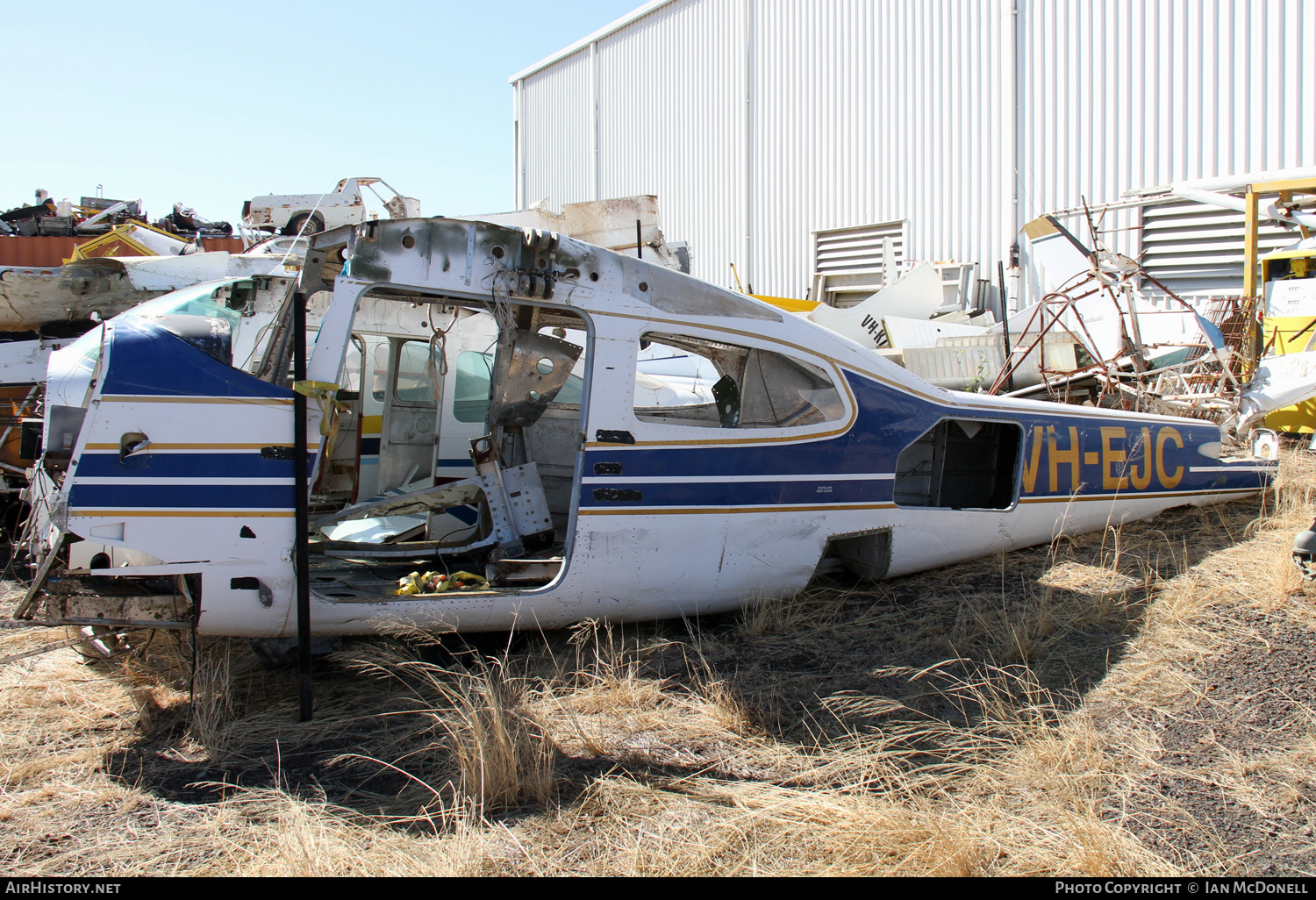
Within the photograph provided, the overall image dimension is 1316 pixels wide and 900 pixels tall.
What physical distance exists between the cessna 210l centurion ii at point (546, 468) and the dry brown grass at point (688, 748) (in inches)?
15.6

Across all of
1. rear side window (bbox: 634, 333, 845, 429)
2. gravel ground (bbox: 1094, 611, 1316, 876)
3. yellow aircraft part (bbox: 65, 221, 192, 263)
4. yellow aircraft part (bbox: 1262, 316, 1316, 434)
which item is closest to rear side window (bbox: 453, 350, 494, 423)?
rear side window (bbox: 634, 333, 845, 429)

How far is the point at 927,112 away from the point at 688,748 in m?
14.8

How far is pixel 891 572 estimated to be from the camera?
18.1ft

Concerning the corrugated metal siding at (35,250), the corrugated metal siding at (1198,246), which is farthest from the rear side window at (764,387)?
the corrugated metal siding at (35,250)

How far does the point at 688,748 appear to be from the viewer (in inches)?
147

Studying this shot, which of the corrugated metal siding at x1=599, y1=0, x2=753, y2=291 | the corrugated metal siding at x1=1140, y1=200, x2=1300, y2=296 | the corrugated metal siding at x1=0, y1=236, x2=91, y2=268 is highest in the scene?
the corrugated metal siding at x1=599, y1=0, x2=753, y2=291

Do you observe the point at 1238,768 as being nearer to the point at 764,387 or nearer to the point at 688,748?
the point at 688,748

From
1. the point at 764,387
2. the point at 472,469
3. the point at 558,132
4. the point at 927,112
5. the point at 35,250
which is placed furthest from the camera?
the point at 558,132

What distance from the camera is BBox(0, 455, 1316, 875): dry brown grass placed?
9.55 ft

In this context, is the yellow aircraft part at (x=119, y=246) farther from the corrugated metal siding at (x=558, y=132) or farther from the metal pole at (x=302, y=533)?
the corrugated metal siding at (x=558, y=132)

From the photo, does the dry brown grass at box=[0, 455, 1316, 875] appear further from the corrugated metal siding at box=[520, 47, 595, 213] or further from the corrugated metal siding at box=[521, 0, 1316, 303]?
the corrugated metal siding at box=[520, 47, 595, 213]

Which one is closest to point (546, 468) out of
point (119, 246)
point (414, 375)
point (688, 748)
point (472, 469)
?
point (472, 469)

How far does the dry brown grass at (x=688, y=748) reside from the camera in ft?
9.55

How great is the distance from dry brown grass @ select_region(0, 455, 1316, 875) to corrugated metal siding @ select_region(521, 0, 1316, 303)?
9409mm
